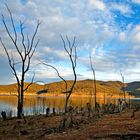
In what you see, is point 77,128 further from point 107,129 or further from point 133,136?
point 133,136

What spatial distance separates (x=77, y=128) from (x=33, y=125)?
4.08 metres

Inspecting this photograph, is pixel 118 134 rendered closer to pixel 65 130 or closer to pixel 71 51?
pixel 65 130

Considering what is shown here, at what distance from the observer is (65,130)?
19562 mm

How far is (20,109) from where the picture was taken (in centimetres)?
2875

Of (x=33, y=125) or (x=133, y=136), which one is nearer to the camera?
(x=133, y=136)

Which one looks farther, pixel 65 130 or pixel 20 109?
pixel 20 109

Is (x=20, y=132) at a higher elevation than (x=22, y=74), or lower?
lower

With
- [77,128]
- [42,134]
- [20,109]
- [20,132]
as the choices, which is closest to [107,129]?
[77,128]

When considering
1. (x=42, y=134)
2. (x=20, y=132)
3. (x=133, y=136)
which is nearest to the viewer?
(x=133, y=136)

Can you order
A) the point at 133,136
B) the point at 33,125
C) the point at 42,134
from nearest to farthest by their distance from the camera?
the point at 133,136 → the point at 42,134 → the point at 33,125

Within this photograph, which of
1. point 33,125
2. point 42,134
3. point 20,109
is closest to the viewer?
point 42,134

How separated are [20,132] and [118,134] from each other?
5965 millimetres

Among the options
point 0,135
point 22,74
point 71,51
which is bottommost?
point 0,135

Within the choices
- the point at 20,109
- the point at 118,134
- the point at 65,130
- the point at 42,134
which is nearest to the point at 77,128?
the point at 65,130
